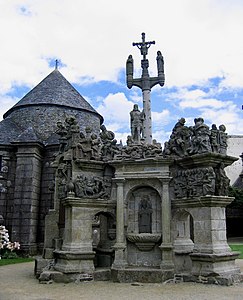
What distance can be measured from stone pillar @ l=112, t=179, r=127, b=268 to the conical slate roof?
13257 mm

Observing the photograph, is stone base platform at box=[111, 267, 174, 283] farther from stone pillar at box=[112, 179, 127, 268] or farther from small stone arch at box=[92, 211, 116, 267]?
small stone arch at box=[92, 211, 116, 267]

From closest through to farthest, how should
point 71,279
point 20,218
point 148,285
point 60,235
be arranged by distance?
point 148,285
point 71,279
point 60,235
point 20,218

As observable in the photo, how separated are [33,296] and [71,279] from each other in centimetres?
194

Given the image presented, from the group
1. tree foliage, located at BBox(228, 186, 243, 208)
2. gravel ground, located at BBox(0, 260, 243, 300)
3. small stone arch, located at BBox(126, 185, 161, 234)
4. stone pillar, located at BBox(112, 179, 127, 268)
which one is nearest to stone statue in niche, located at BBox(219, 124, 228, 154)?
small stone arch, located at BBox(126, 185, 161, 234)

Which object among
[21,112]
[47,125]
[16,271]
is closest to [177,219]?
[16,271]

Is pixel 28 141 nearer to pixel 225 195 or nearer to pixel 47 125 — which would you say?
pixel 47 125

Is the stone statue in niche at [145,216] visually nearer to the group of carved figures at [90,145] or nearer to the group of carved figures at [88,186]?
the group of carved figures at [88,186]

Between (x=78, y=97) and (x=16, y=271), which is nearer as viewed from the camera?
(x=16, y=271)

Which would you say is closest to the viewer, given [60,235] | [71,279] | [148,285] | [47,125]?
[148,285]

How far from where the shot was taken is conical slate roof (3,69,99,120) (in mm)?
23234

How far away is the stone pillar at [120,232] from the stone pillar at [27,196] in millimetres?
10114

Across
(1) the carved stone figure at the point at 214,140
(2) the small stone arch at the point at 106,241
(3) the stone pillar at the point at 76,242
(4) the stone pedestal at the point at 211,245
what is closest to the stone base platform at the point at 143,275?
(4) the stone pedestal at the point at 211,245

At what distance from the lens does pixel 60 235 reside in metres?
12.1

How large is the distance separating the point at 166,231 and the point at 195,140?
2792 mm
